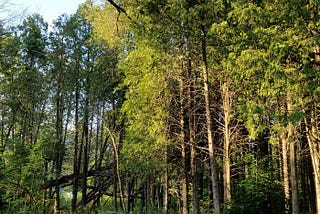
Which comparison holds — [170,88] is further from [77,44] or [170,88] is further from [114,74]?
[77,44]

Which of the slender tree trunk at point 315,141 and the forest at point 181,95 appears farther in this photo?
the slender tree trunk at point 315,141

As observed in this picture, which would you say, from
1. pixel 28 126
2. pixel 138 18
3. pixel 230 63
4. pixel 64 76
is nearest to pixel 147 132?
pixel 138 18

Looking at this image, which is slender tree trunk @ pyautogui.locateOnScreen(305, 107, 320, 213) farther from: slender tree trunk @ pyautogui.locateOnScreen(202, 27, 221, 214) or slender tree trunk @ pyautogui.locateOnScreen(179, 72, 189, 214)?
slender tree trunk @ pyautogui.locateOnScreen(179, 72, 189, 214)

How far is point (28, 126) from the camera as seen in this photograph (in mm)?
17734

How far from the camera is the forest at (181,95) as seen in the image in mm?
6082

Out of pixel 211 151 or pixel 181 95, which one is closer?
pixel 211 151

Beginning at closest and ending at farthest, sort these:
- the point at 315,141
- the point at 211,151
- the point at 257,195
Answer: the point at 315,141 < the point at 211,151 < the point at 257,195

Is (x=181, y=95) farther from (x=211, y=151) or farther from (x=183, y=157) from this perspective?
(x=211, y=151)

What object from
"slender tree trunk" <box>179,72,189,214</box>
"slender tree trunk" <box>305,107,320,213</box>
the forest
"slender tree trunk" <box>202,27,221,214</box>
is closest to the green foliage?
the forest

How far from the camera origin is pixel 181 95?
9531 mm

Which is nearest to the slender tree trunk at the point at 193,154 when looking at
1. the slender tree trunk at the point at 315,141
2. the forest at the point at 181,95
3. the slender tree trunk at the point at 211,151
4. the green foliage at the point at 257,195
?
the forest at the point at 181,95

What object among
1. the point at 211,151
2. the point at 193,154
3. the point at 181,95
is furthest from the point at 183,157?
the point at 211,151

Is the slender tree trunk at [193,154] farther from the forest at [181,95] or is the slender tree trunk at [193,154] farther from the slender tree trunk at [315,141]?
the slender tree trunk at [315,141]

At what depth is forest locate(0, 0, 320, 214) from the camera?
239 inches
